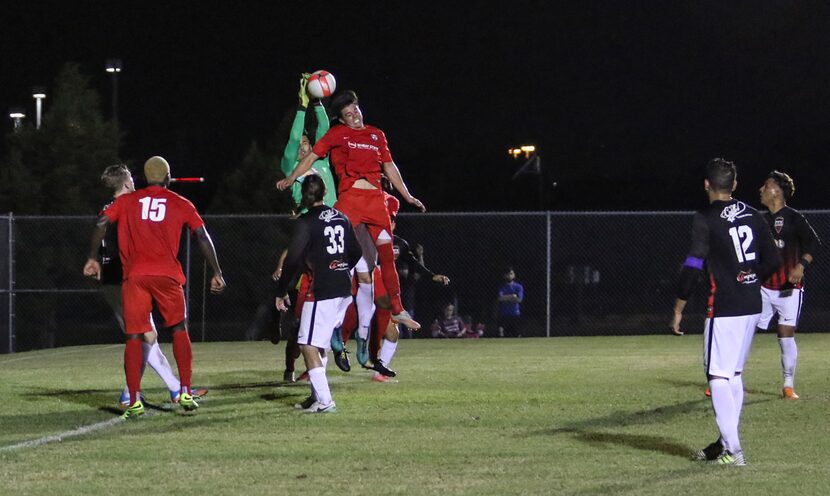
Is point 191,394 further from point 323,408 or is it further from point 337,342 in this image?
point 337,342

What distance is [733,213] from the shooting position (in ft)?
25.0

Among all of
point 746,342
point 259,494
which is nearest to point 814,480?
point 746,342

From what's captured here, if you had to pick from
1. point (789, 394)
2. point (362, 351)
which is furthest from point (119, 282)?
point (789, 394)

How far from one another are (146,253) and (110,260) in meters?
1.16

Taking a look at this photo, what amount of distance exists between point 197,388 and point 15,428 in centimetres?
328

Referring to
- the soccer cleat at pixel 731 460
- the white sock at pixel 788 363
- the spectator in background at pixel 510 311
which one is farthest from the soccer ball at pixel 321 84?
the spectator in background at pixel 510 311

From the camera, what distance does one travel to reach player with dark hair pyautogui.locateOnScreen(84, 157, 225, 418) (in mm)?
9945

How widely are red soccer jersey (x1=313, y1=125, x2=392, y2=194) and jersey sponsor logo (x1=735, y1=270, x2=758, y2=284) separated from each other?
15.3ft

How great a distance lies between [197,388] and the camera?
498 inches

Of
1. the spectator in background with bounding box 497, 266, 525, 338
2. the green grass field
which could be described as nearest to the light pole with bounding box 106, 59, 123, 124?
the spectator in background with bounding box 497, 266, 525, 338

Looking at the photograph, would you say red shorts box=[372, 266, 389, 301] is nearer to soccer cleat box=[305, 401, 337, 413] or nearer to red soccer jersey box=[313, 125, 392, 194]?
red soccer jersey box=[313, 125, 392, 194]

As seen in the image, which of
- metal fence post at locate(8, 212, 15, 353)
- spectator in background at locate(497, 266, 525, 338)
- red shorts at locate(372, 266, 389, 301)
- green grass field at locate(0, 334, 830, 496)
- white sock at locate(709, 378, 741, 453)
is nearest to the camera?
green grass field at locate(0, 334, 830, 496)

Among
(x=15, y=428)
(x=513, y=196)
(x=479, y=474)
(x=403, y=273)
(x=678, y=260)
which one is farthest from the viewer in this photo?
(x=513, y=196)

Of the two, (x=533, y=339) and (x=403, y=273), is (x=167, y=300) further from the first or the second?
(x=533, y=339)
